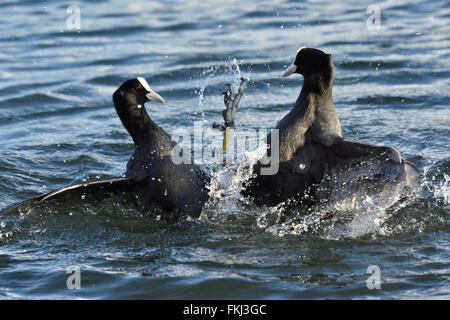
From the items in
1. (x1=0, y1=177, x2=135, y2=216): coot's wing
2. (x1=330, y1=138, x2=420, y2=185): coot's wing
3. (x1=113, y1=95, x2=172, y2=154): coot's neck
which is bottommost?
(x1=0, y1=177, x2=135, y2=216): coot's wing

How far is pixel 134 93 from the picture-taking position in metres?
5.16

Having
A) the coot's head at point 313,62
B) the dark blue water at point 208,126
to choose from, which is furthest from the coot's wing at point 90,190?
the coot's head at point 313,62

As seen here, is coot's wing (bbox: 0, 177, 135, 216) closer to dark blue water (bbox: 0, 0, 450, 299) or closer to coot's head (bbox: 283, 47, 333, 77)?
dark blue water (bbox: 0, 0, 450, 299)

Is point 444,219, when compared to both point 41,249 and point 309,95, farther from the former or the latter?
point 41,249

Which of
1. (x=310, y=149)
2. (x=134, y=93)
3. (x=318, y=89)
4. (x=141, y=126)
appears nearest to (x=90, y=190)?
(x=141, y=126)

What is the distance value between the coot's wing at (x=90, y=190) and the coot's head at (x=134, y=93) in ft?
1.87

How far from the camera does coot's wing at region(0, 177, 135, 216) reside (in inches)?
188

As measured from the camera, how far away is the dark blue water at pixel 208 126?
175 inches

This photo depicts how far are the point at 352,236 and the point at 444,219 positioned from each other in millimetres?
684

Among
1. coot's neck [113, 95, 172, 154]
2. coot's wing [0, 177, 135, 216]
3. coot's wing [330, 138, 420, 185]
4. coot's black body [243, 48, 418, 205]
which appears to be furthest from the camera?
coot's neck [113, 95, 172, 154]

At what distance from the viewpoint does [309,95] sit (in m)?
5.11

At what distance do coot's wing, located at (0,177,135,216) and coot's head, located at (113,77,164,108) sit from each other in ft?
1.87

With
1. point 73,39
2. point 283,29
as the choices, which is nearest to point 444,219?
point 283,29

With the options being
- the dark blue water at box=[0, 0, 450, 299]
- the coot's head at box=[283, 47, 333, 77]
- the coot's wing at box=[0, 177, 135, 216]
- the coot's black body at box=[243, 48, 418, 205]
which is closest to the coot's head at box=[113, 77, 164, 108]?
the coot's wing at box=[0, 177, 135, 216]
